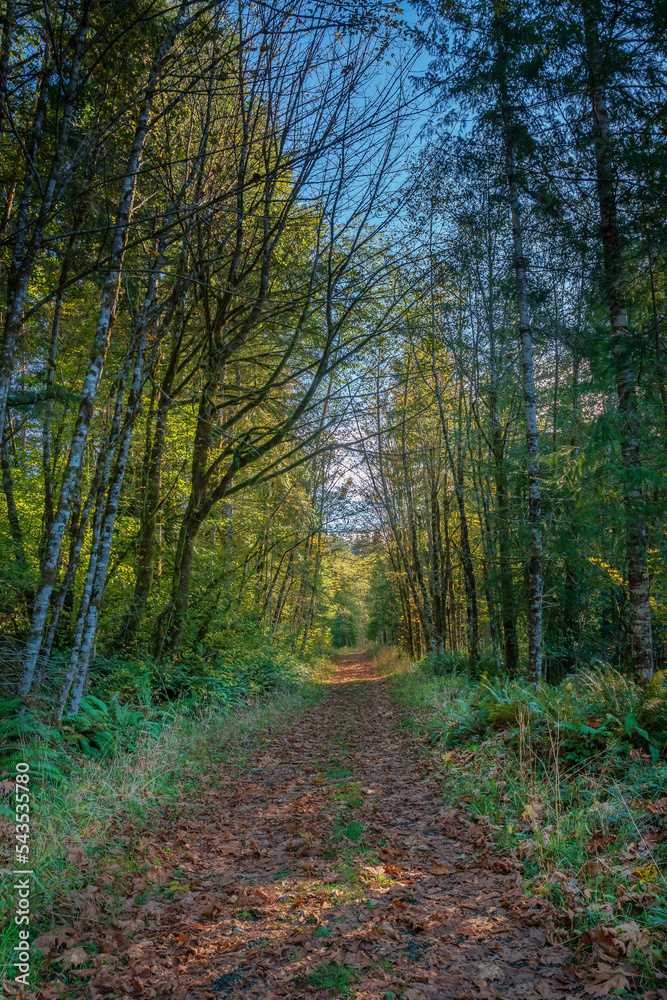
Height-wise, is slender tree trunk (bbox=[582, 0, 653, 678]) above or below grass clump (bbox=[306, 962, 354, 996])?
above

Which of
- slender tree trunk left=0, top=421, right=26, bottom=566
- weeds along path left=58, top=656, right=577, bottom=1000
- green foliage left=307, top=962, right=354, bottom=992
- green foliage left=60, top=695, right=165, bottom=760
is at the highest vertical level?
slender tree trunk left=0, top=421, right=26, bottom=566

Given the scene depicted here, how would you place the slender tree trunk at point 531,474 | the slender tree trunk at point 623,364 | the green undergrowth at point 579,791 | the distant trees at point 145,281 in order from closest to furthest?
the green undergrowth at point 579,791 < the distant trees at point 145,281 < the slender tree trunk at point 623,364 < the slender tree trunk at point 531,474

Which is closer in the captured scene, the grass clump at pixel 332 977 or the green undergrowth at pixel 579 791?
the grass clump at pixel 332 977

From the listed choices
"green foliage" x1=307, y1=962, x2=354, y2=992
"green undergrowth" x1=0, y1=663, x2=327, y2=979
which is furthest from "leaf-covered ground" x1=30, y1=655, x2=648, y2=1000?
"green undergrowth" x1=0, y1=663, x2=327, y2=979

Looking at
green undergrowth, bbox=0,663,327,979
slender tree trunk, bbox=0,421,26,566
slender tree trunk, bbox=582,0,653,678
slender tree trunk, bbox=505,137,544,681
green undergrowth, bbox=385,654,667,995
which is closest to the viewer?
green undergrowth, bbox=385,654,667,995

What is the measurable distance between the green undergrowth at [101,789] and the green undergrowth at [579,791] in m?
2.77

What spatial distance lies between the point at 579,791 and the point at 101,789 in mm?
4082

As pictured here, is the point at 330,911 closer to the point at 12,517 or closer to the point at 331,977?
the point at 331,977

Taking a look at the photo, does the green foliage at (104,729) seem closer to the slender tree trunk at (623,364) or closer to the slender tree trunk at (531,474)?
the slender tree trunk at (531,474)

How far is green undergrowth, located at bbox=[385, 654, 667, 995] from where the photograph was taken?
279 centimetres

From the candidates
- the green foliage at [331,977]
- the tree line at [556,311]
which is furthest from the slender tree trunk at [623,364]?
the green foliage at [331,977]

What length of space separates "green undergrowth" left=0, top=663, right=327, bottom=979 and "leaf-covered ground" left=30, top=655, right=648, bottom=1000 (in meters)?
0.14

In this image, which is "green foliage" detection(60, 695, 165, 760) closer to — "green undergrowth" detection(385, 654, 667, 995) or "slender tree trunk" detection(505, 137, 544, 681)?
"green undergrowth" detection(385, 654, 667, 995)

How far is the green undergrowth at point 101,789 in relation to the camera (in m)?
3.20
